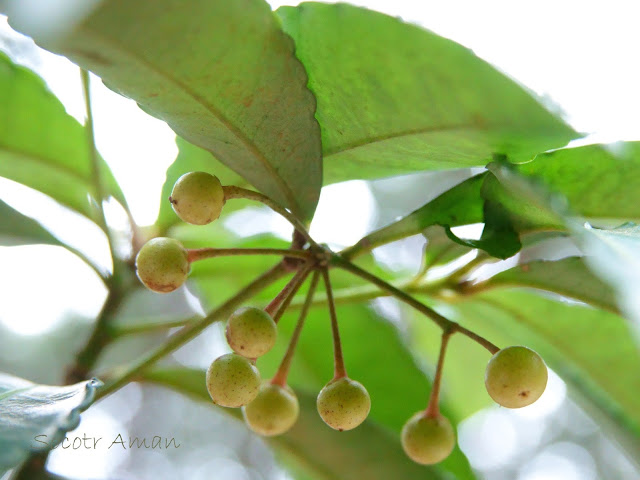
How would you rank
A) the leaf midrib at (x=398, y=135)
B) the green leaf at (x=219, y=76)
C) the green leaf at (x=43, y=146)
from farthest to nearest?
the green leaf at (x=43, y=146), the leaf midrib at (x=398, y=135), the green leaf at (x=219, y=76)

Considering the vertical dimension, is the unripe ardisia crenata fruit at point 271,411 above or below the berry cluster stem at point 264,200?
below

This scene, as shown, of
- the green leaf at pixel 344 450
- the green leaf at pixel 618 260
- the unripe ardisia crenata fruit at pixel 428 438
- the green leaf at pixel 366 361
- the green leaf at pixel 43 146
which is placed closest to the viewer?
the green leaf at pixel 618 260

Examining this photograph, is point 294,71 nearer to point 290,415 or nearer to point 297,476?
point 290,415

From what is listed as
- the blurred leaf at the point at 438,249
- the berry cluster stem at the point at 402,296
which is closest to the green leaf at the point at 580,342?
the blurred leaf at the point at 438,249

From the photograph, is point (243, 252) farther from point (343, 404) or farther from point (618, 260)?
point (618, 260)

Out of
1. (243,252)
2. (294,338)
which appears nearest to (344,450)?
(294,338)

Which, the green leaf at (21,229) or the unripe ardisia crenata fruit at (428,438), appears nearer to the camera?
the unripe ardisia crenata fruit at (428,438)

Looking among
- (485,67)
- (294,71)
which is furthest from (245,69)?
(485,67)

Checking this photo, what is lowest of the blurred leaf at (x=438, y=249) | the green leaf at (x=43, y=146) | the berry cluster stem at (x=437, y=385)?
the berry cluster stem at (x=437, y=385)

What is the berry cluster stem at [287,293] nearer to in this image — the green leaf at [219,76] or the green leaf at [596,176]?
the green leaf at [219,76]
